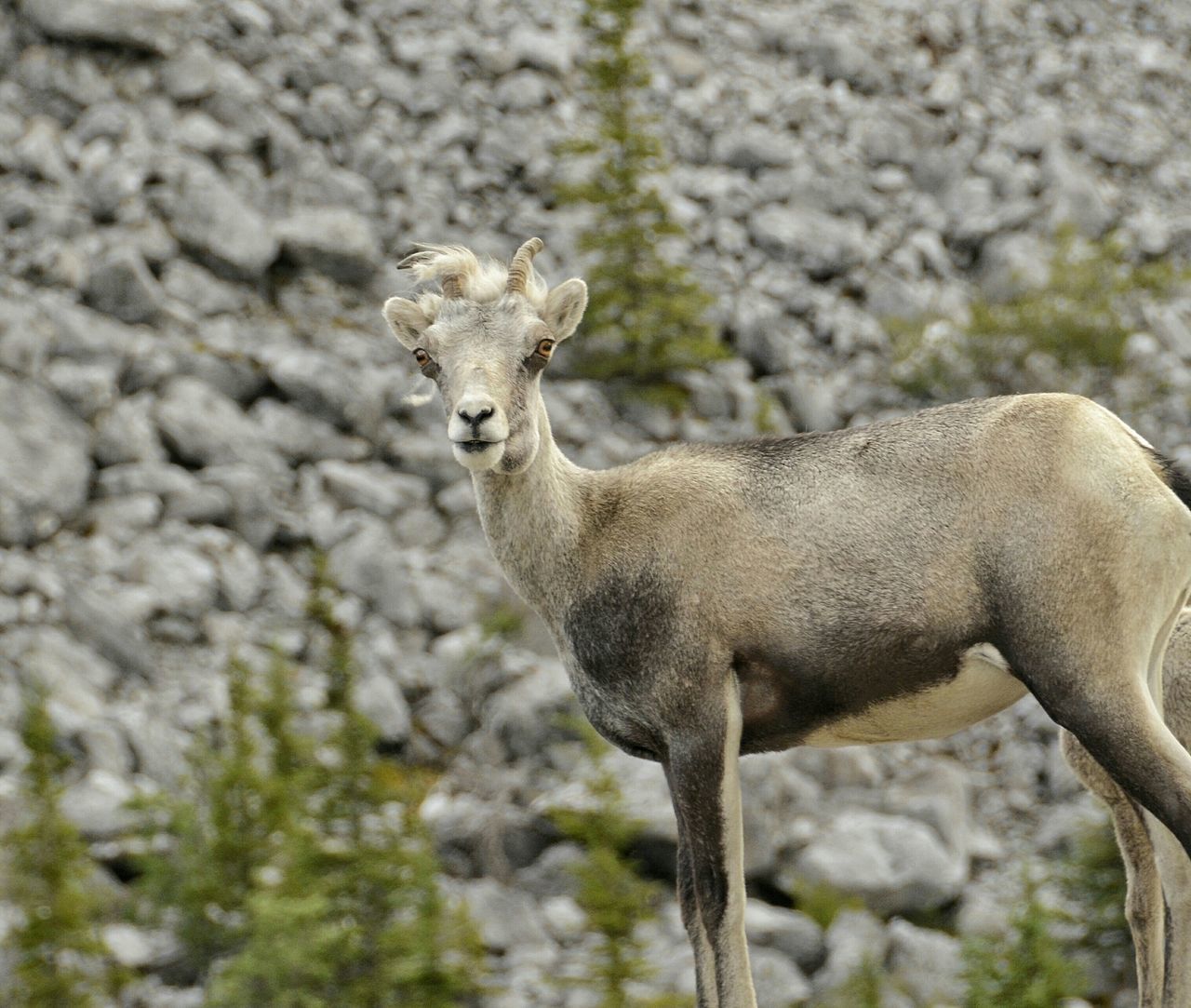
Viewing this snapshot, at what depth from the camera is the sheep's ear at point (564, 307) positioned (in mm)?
7730

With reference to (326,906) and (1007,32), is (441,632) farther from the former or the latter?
(1007,32)

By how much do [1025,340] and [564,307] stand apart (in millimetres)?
22663

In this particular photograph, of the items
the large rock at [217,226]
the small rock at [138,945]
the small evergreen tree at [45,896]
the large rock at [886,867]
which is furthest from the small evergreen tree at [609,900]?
the large rock at [217,226]

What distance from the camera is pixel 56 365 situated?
2386 cm

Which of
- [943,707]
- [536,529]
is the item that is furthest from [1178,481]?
[536,529]

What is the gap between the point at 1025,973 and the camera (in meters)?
13.1

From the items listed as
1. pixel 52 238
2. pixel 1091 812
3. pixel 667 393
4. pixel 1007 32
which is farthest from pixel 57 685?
pixel 1007 32

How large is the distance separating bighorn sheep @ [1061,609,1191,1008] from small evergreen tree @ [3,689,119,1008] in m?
9.20

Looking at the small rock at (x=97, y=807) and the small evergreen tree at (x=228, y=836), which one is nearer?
the small evergreen tree at (x=228, y=836)

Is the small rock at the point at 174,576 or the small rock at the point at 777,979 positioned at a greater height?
the small rock at the point at 777,979

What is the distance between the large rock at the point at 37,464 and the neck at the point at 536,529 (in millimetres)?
16009

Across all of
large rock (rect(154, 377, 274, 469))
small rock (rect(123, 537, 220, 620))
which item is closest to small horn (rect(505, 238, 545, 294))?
small rock (rect(123, 537, 220, 620))

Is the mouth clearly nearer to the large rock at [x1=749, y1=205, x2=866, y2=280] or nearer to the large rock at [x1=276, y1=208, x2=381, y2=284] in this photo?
the large rock at [x1=276, y1=208, x2=381, y2=284]

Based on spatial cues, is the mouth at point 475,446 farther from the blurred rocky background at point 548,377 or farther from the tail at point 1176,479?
the blurred rocky background at point 548,377
